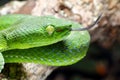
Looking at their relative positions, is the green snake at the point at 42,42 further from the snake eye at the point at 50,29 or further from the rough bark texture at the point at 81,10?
the rough bark texture at the point at 81,10

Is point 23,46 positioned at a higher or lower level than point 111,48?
higher

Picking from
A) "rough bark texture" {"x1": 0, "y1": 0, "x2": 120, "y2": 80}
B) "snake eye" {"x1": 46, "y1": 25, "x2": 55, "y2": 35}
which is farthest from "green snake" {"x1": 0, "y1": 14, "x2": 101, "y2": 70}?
"rough bark texture" {"x1": 0, "y1": 0, "x2": 120, "y2": 80}

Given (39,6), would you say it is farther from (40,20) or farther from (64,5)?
(40,20)

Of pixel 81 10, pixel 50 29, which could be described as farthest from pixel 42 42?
pixel 81 10

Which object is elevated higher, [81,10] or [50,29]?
[50,29]

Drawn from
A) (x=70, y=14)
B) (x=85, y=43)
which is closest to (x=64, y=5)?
(x=70, y=14)

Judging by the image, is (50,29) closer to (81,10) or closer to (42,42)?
(42,42)

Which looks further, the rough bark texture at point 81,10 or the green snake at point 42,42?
the rough bark texture at point 81,10

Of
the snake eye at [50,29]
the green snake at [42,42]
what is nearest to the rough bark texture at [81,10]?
the green snake at [42,42]
